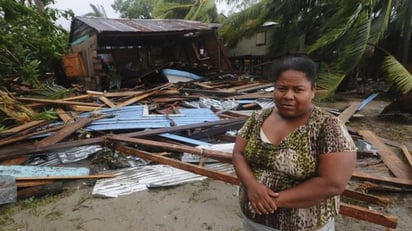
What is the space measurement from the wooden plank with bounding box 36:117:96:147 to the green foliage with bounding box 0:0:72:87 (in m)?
2.04

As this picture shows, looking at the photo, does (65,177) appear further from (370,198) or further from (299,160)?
(370,198)

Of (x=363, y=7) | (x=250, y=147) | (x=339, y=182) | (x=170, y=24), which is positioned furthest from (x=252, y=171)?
(x=170, y=24)

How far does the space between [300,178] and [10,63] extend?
6601 millimetres

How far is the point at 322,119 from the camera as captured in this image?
1193 millimetres

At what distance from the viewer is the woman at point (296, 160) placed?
3.73 ft

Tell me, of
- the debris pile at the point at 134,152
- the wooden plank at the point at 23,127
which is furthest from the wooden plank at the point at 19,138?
the wooden plank at the point at 23,127

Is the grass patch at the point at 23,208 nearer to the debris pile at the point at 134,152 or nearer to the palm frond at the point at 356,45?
the debris pile at the point at 134,152

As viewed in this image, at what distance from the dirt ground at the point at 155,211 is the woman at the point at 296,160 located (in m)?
1.57

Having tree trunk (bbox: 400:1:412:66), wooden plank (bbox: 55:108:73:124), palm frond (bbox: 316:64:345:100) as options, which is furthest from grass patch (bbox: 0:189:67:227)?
Answer: tree trunk (bbox: 400:1:412:66)

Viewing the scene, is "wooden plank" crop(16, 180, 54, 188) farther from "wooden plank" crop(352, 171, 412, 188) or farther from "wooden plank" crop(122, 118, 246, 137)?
"wooden plank" crop(352, 171, 412, 188)

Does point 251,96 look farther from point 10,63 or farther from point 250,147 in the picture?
point 250,147

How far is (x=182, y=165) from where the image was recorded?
339 cm

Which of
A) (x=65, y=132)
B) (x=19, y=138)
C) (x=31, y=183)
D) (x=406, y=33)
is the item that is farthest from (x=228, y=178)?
(x=406, y=33)

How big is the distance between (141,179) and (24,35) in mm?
4558
